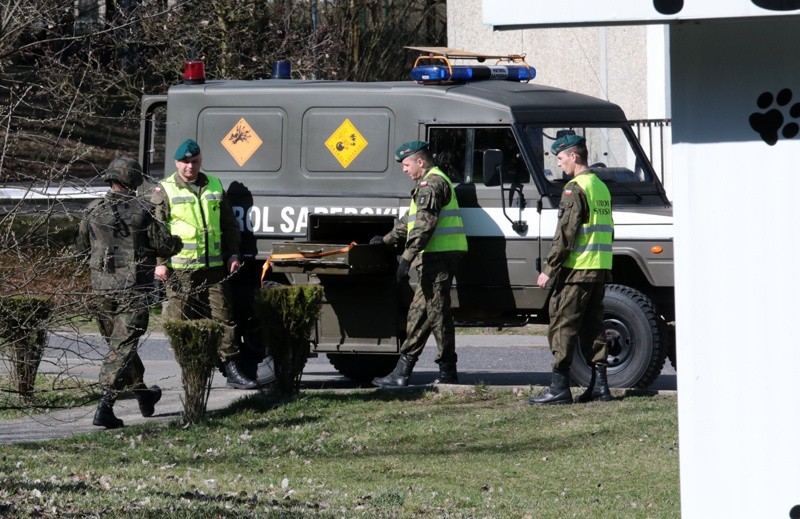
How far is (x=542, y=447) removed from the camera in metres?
8.27

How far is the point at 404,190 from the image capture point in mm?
10516

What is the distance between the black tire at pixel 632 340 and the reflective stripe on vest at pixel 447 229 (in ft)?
4.17

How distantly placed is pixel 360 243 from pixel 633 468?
384 centimetres

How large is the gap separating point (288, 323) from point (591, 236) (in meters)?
2.35

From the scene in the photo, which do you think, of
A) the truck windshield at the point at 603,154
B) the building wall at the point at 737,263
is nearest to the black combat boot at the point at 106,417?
the truck windshield at the point at 603,154

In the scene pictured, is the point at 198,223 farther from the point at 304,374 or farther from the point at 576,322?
the point at 576,322

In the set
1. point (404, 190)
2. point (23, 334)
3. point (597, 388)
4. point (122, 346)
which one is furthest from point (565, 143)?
point (23, 334)

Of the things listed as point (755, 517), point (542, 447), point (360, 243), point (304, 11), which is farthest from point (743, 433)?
point (304, 11)

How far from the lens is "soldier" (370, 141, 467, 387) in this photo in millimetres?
9906

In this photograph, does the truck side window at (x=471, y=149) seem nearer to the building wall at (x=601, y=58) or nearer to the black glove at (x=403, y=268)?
the black glove at (x=403, y=268)

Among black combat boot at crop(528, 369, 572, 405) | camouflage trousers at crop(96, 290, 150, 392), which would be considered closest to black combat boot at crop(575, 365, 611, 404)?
black combat boot at crop(528, 369, 572, 405)

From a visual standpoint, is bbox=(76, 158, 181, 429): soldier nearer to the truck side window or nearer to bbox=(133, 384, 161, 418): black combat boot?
bbox=(133, 384, 161, 418): black combat boot

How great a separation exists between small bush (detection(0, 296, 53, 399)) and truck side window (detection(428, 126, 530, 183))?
4324 mm

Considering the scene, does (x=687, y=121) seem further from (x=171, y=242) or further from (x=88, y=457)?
(x=171, y=242)
